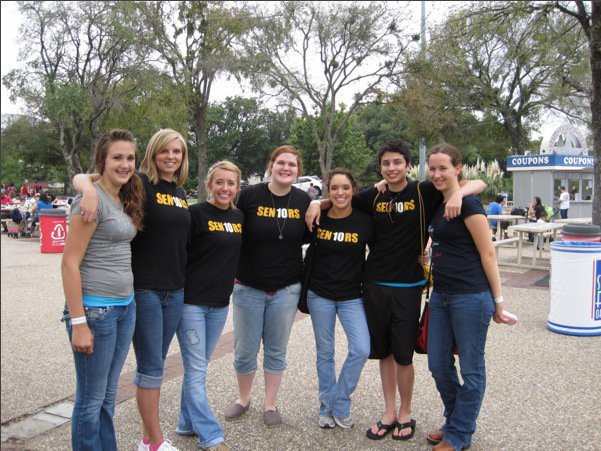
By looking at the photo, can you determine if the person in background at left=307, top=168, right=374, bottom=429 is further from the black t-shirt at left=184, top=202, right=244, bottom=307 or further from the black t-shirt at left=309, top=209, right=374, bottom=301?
the black t-shirt at left=184, top=202, right=244, bottom=307

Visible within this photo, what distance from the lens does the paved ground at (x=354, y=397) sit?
355cm

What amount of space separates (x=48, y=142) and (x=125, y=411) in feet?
143

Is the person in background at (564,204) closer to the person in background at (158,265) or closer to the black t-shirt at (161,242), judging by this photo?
the person in background at (158,265)

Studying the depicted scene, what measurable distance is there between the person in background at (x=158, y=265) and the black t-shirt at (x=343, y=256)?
100cm

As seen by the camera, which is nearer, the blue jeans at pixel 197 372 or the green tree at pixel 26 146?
the blue jeans at pixel 197 372

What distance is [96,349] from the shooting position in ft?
8.80

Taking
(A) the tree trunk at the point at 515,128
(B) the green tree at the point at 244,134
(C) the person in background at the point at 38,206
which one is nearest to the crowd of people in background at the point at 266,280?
(C) the person in background at the point at 38,206

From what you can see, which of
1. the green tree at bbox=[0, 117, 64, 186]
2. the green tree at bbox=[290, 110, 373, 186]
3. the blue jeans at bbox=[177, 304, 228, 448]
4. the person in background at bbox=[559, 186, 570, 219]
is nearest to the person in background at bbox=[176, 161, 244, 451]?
the blue jeans at bbox=[177, 304, 228, 448]

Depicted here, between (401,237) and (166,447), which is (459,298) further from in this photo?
(166,447)

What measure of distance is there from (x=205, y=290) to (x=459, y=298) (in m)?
1.52

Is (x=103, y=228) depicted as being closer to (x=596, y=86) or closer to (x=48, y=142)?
(x=596, y=86)

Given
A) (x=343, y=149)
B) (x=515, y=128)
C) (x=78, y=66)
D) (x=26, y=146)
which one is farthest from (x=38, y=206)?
(x=343, y=149)

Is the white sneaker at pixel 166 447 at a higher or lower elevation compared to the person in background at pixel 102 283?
lower

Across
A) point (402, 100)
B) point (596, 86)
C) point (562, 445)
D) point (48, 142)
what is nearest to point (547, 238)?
point (596, 86)
